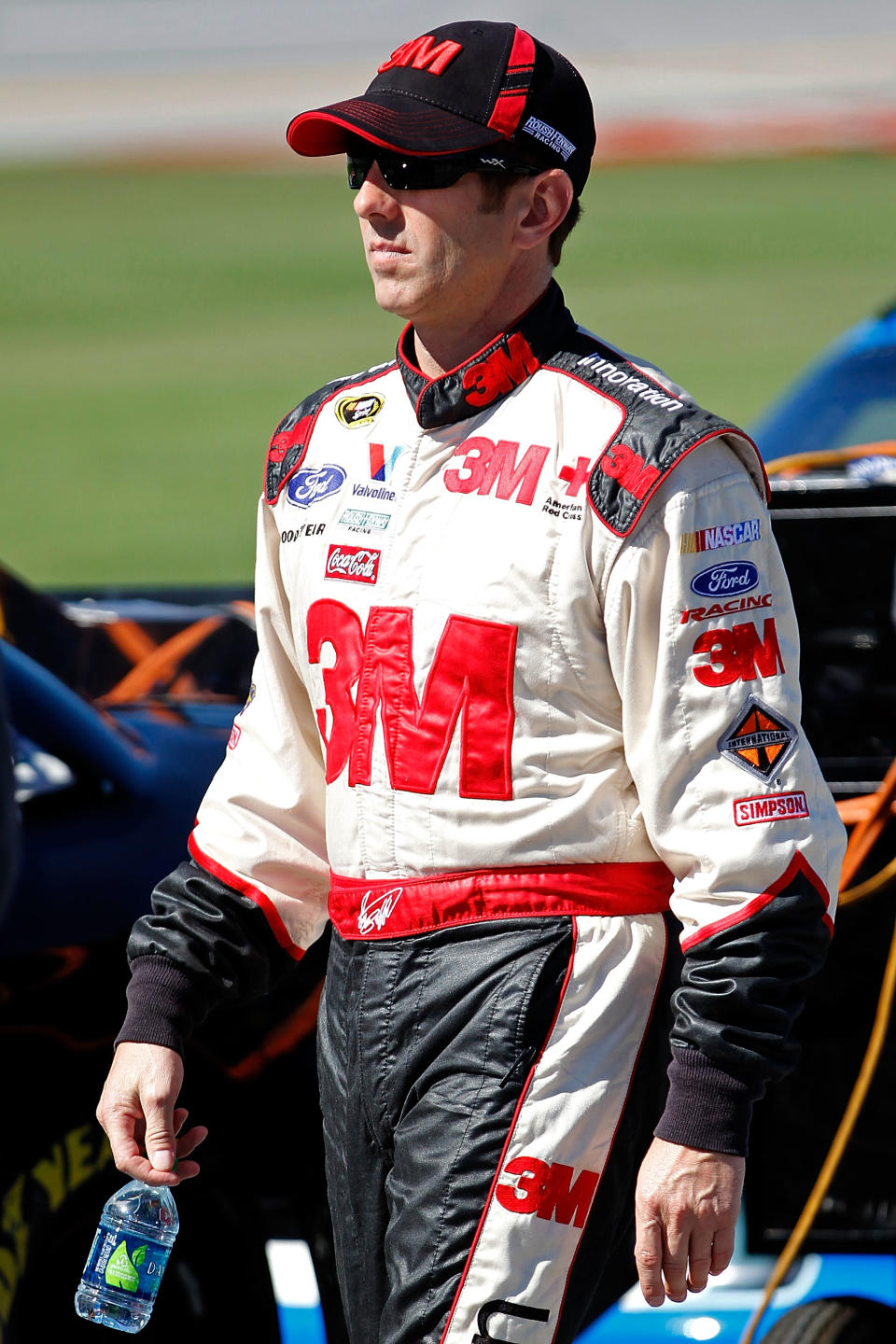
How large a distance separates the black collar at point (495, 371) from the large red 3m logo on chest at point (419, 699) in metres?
0.23

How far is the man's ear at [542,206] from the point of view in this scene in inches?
78.2

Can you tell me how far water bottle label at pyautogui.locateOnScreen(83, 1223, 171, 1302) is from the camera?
2.14m

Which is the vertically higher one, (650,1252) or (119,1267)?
(650,1252)

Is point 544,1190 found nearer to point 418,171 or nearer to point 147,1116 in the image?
point 147,1116

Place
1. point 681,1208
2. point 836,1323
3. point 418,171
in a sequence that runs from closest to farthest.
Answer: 1. point 681,1208
2. point 418,171
3. point 836,1323

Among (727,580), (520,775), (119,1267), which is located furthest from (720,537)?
(119,1267)

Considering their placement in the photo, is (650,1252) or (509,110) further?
(509,110)

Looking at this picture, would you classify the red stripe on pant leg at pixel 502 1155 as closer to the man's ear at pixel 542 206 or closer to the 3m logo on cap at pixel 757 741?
the 3m logo on cap at pixel 757 741

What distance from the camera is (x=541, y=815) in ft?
6.19

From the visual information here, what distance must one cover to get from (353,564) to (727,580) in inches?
16.7

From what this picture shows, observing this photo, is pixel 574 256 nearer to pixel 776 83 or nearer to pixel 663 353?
pixel 663 353

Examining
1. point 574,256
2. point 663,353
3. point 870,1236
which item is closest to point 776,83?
point 574,256

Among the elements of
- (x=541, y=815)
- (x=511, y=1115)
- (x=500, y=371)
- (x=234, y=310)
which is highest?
(x=234, y=310)

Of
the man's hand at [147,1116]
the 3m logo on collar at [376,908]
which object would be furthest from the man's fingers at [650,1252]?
the man's hand at [147,1116]
